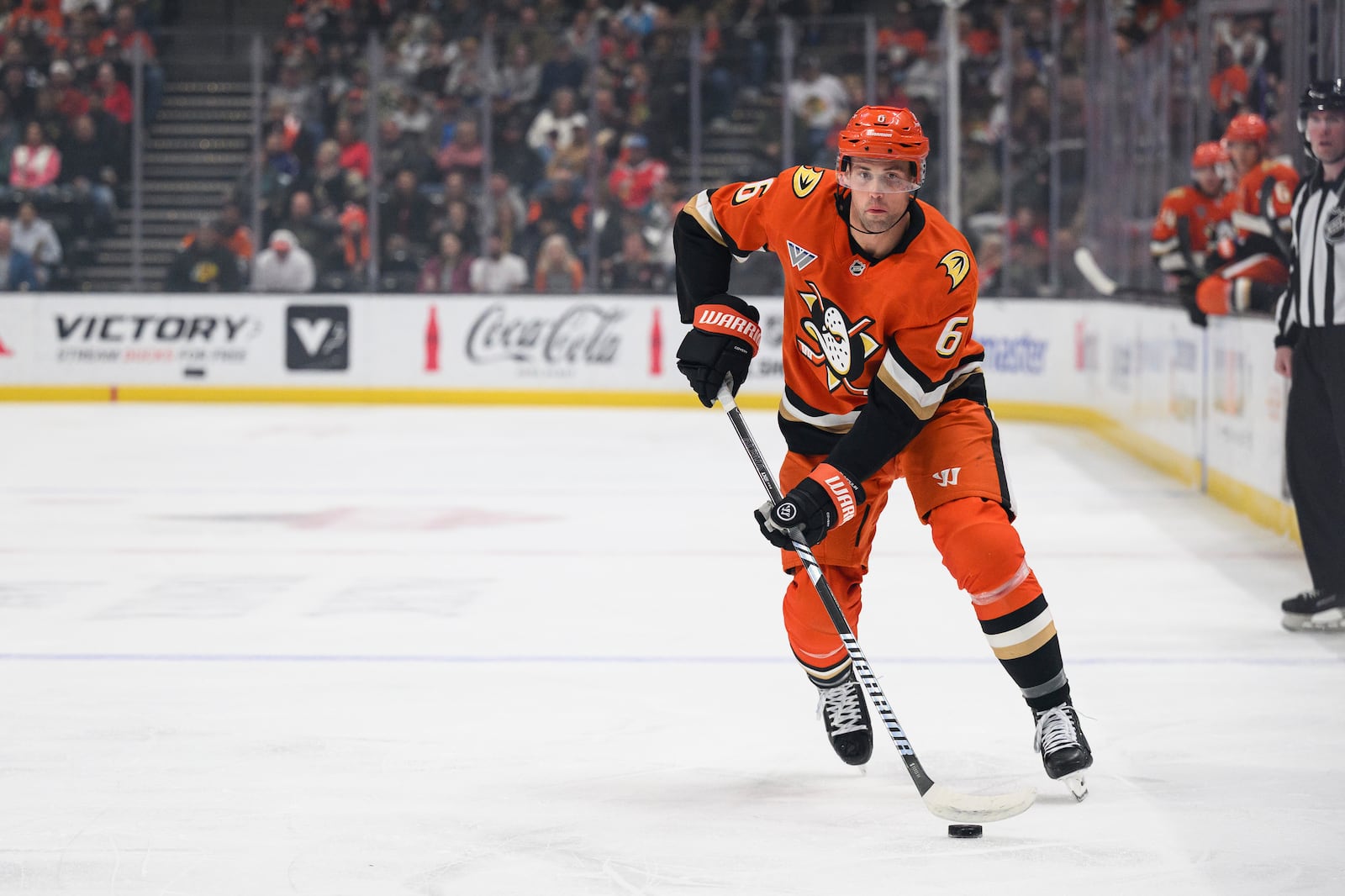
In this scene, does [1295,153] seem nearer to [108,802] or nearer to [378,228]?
[108,802]

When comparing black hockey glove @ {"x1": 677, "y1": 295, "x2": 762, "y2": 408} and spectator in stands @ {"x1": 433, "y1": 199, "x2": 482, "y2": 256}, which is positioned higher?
spectator in stands @ {"x1": 433, "y1": 199, "x2": 482, "y2": 256}

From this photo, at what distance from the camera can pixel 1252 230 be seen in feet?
22.6

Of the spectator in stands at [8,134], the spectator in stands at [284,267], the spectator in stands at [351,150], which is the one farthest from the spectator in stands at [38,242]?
the spectator in stands at [351,150]

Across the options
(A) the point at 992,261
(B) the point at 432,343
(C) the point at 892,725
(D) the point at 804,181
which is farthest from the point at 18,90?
(C) the point at 892,725

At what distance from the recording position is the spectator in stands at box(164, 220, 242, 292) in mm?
13641

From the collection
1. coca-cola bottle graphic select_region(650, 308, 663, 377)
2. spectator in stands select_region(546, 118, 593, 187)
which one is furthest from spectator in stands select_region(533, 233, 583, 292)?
coca-cola bottle graphic select_region(650, 308, 663, 377)

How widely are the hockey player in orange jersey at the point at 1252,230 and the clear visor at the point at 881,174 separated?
3.39 m

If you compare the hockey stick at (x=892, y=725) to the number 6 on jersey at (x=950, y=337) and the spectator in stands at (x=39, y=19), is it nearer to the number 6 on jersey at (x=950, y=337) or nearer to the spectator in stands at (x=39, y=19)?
the number 6 on jersey at (x=950, y=337)

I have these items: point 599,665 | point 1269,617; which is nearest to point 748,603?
point 599,665

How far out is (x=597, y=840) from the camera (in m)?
3.22

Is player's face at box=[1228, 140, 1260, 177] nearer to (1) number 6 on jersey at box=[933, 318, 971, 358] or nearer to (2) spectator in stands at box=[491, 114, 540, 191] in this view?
(1) number 6 on jersey at box=[933, 318, 971, 358]

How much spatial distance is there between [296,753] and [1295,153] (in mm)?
4900

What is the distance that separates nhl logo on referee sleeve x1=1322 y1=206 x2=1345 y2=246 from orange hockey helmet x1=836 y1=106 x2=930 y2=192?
7.61 feet

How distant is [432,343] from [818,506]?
10437 millimetres
